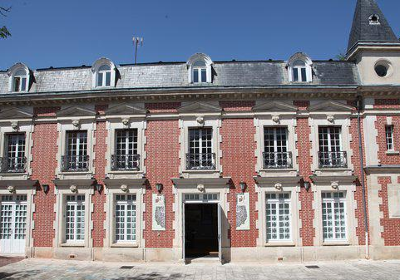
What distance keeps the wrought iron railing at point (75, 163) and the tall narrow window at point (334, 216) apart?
31.2 feet

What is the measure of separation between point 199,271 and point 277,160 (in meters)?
5.16

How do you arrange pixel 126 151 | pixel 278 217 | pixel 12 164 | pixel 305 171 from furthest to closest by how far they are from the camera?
pixel 12 164 < pixel 126 151 < pixel 305 171 < pixel 278 217


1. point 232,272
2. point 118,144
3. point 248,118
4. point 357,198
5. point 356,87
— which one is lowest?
point 232,272

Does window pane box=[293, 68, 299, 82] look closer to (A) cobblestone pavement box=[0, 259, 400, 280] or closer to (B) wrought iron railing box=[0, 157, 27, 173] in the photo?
(A) cobblestone pavement box=[0, 259, 400, 280]

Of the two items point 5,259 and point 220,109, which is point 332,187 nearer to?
point 220,109

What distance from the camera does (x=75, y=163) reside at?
15.2 metres

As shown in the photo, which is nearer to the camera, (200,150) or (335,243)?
(335,243)

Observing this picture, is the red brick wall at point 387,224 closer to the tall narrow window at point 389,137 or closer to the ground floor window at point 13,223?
the tall narrow window at point 389,137

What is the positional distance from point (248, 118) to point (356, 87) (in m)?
4.38

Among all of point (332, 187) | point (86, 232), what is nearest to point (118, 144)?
point (86, 232)

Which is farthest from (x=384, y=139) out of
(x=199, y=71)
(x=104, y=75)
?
(x=104, y=75)

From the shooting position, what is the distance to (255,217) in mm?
14273

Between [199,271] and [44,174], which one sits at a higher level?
[44,174]

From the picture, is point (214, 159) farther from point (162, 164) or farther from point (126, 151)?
point (126, 151)
